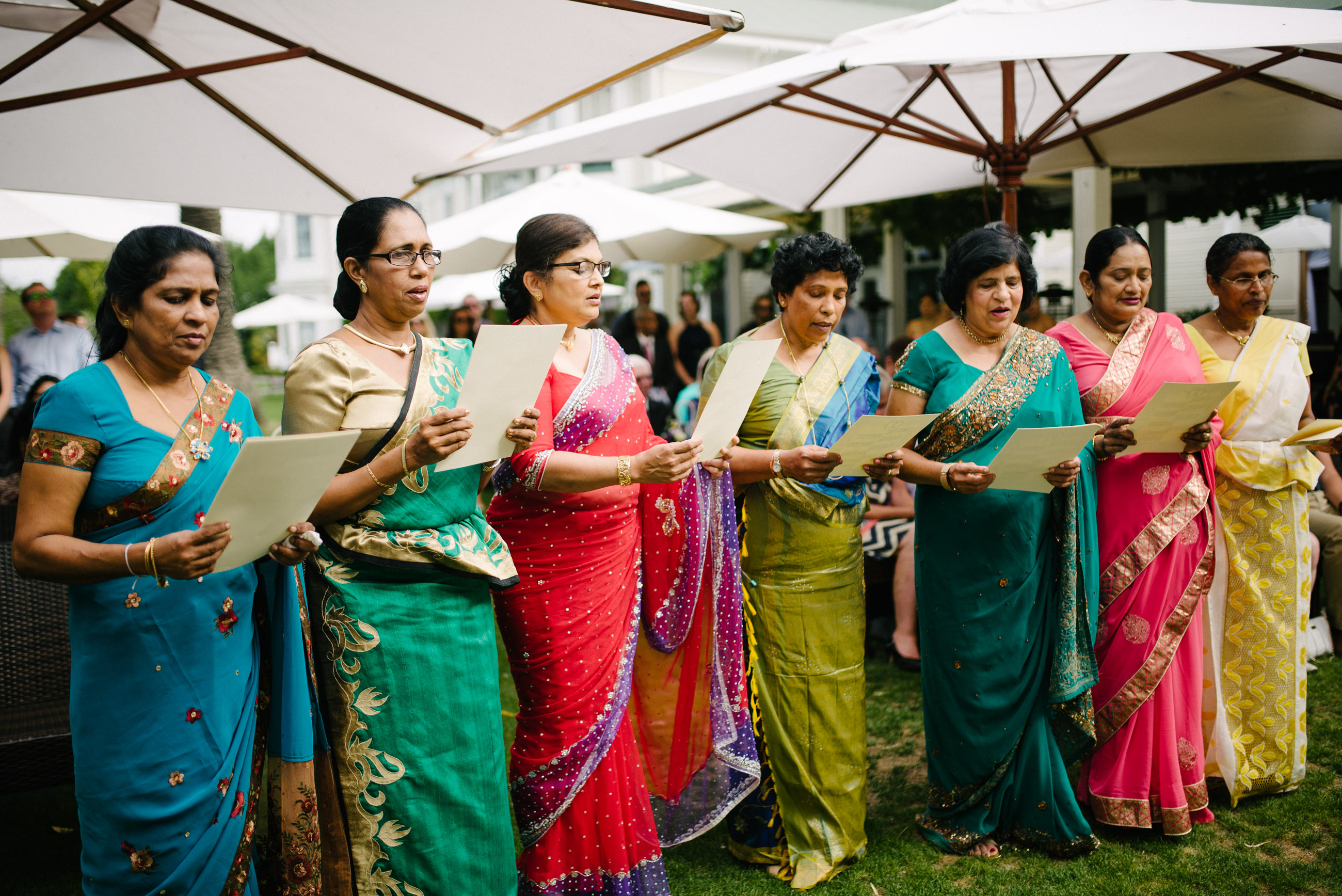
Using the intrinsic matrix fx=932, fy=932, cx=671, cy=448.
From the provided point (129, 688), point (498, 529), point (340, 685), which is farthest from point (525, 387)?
point (129, 688)

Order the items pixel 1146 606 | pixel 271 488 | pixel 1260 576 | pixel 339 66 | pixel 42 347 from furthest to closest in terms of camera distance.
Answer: pixel 42 347 < pixel 339 66 < pixel 1260 576 < pixel 1146 606 < pixel 271 488

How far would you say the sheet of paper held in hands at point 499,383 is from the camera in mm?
2104

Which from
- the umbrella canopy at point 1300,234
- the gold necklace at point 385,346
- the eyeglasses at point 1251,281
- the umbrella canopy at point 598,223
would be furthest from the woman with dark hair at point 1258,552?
the umbrella canopy at point 1300,234

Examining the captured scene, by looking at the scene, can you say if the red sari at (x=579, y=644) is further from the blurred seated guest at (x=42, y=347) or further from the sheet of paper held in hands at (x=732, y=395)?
the blurred seated guest at (x=42, y=347)

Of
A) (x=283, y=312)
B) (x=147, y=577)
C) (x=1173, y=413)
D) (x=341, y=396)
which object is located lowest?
Result: (x=147, y=577)

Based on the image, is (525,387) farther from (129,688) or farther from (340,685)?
(129,688)

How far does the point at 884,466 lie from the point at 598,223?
5941mm

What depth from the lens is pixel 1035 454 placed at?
9.34 feet

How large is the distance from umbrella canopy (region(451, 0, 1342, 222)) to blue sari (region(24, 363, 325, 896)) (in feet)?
8.27

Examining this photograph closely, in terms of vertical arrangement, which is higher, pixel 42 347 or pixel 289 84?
pixel 289 84

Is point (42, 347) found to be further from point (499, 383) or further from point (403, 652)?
point (499, 383)

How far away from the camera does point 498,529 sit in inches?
107

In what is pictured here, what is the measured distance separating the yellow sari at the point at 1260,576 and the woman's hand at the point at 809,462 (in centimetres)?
170

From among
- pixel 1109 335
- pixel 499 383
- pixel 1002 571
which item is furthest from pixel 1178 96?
pixel 499 383
